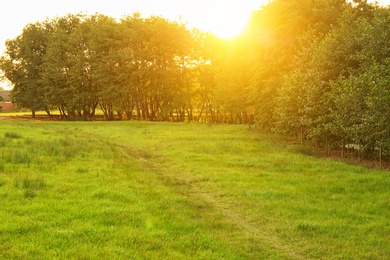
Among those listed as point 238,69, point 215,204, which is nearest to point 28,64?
point 238,69

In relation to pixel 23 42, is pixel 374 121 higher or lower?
lower

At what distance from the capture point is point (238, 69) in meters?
43.0

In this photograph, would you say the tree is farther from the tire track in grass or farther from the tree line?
the tire track in grass

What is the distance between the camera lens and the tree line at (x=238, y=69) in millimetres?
19719

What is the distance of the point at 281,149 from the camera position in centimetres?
2392

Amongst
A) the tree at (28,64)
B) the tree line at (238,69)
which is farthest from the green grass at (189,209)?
the tree at (28,64)

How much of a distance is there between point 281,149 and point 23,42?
61.3 m

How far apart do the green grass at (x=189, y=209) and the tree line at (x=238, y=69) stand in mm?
4040

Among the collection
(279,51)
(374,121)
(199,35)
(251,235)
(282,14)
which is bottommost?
(251,235)

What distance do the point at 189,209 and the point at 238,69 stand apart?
112 feet

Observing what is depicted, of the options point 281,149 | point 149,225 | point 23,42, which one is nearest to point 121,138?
point 281,149

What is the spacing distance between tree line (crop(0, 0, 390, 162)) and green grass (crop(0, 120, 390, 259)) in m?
4.04

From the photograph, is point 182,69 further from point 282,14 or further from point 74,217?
point 74,217

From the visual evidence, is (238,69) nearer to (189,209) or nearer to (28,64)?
(189,209)
